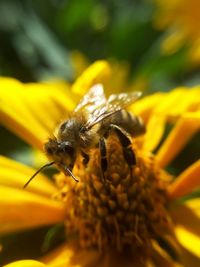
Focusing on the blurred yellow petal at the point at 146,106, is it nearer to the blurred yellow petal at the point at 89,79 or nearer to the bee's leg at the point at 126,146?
the blurred yellow petal at the point at 89,79

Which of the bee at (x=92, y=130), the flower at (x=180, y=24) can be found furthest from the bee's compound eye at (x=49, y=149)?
the flower at (x=180, y=24)

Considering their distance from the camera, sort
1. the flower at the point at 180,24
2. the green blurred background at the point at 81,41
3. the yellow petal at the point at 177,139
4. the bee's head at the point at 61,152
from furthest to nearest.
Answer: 1. the flower at the point at 180,24
2. the green blurred background at the point at 81,41
3. the yellow petal at the point at 177,139
4. the bee's head at the point at 61,152

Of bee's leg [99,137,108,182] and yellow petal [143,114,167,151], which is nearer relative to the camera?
bee's leg [99,137,108,182]

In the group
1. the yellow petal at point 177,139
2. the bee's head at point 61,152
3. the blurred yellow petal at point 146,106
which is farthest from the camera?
the blurred yellow petal at point 146,106

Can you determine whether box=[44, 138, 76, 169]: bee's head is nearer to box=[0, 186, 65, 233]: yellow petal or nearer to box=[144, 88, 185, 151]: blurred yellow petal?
box=[0, 186, 65, 233]: yellow petal

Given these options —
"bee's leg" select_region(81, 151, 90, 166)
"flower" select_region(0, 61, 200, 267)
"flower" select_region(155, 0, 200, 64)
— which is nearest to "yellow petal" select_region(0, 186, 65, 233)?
"flower" select_region(0, 61, 200, 267)

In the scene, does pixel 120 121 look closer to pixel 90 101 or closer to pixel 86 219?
pixel 90 101
